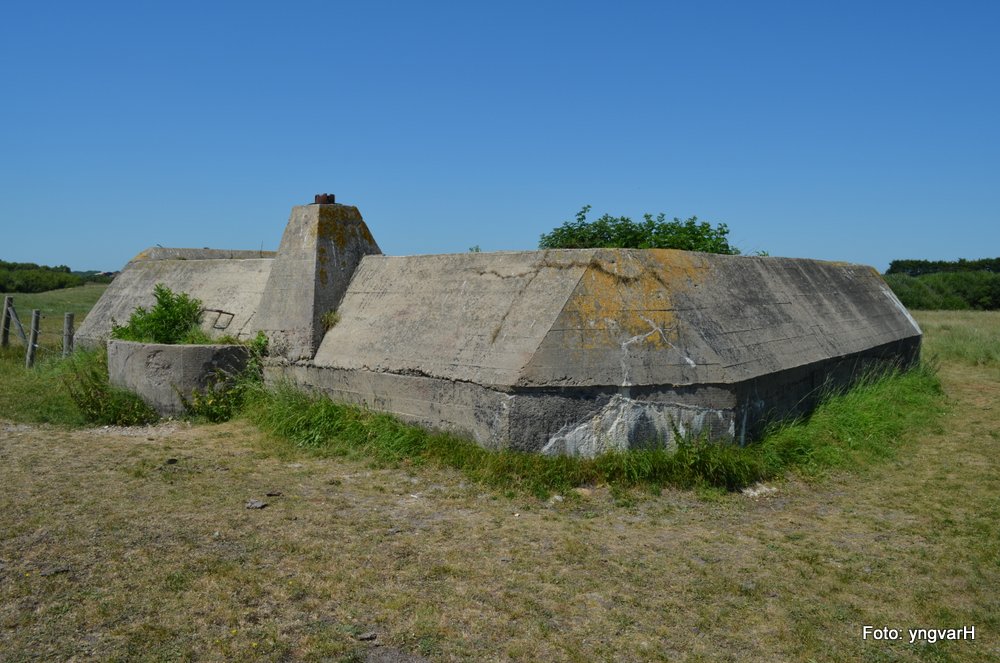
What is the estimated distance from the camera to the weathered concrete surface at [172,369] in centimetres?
830

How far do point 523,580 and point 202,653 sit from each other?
1749mm

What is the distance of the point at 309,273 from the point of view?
28.1 ft

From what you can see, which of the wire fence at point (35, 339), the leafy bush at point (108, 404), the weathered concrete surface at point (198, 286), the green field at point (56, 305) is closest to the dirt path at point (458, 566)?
the leafy bush at point (108, 404)

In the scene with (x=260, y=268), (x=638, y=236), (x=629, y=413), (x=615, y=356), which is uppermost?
(x=638, y=236)

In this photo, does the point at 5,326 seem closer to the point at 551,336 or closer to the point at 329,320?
the point at 329,320

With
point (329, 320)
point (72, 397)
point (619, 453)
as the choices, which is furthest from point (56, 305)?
point (619, 453)

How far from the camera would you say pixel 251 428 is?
7.99 meters

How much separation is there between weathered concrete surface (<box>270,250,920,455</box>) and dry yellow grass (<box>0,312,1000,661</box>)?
27.6 inches

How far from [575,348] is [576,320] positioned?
0.27 metres

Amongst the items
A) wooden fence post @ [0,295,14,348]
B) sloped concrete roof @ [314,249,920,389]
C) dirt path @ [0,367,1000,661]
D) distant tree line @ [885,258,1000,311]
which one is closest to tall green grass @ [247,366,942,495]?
dirt path @ [0,367,1000,661]

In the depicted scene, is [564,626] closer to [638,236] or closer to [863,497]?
[863,497]

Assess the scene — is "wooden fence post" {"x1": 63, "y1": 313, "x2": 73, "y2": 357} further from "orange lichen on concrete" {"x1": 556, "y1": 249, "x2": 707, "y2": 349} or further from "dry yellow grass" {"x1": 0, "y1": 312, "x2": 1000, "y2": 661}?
"orange lichen on concrete" {"x1": 556, "y1": 249, "x2": 707, "y2": 349}

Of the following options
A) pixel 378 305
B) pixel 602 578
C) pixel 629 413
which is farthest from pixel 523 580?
pixel 378 305

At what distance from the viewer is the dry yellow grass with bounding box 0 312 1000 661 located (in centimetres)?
375
